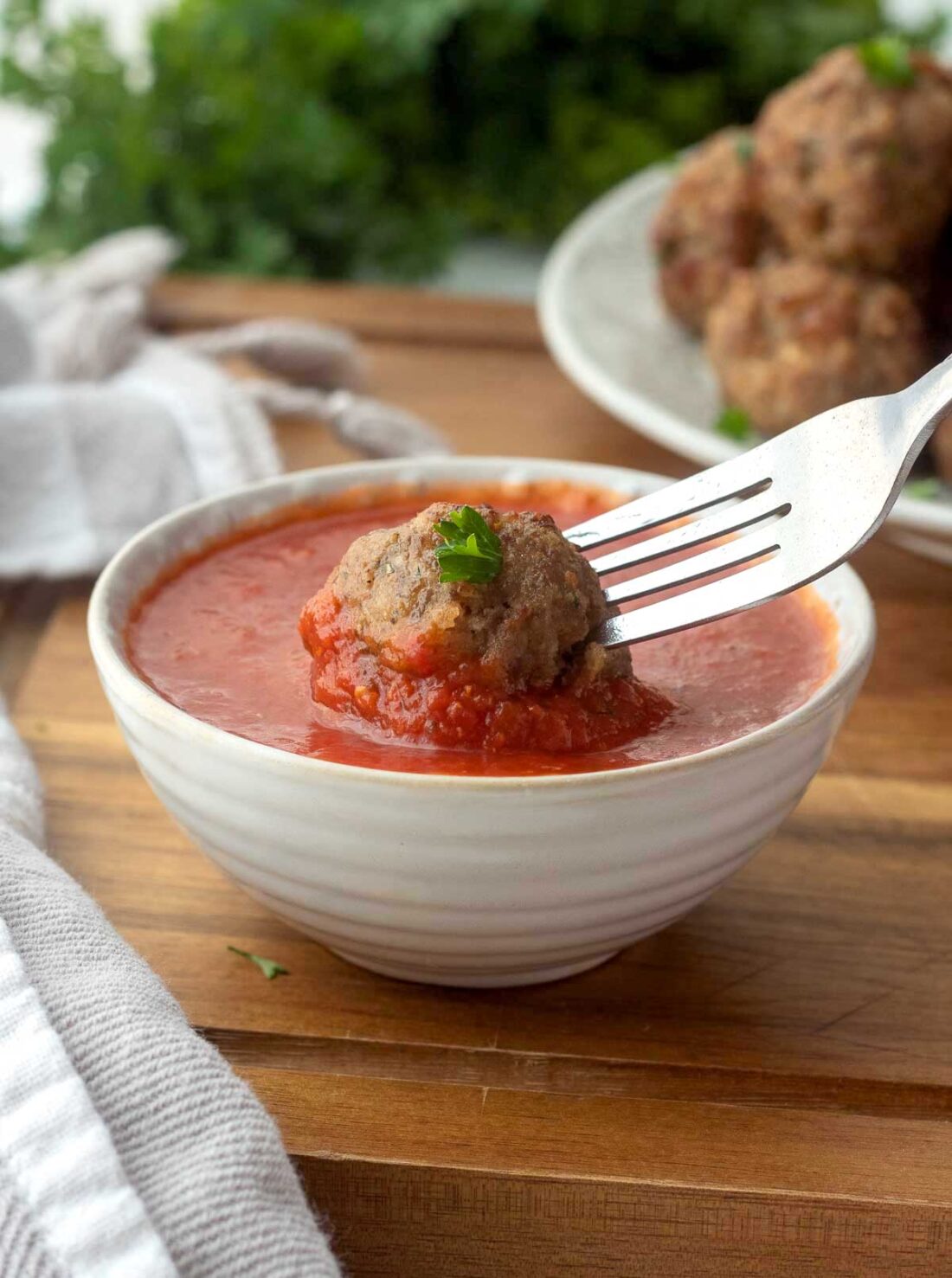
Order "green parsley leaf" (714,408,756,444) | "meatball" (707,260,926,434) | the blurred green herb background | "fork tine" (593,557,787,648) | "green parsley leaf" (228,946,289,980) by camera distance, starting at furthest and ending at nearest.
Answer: the blurred green herb background < "green parsley leaf" (714,408,756,444) < "meatball" (707,260,926,434) < "green parsley leaf" (228,946,289,980) < "fork tine" (593,557,787,648)

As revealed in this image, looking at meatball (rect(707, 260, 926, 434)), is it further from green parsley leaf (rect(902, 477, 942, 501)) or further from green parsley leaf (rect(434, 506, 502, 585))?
green parsley leaf (rect(434, 506, 502, 585))

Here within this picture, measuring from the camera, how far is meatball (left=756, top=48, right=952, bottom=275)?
11.8 feet

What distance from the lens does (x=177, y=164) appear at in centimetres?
500

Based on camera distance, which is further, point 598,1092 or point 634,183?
point 634,183

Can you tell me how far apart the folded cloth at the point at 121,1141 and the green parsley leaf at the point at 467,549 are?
0.59m

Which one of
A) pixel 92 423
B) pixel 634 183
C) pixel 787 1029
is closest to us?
pixel 787 1029

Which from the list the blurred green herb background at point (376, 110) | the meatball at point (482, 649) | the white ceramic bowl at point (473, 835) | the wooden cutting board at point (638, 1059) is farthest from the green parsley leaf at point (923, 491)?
the blurred green herb background at point (376, 110)

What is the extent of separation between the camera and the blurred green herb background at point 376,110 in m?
4.93

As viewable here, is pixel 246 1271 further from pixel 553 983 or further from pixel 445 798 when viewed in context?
pixel 553 983

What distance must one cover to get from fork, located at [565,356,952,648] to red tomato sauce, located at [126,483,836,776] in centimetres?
13

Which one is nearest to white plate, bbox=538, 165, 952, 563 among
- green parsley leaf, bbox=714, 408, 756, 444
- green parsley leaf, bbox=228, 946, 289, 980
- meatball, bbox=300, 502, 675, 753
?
green parsley leaf, bbox=714, 408, 756, 444

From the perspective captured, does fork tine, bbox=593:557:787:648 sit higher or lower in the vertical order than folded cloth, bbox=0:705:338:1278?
higher

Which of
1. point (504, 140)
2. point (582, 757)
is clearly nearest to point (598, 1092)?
point (582, 757)

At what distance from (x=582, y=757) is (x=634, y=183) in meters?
3.24
